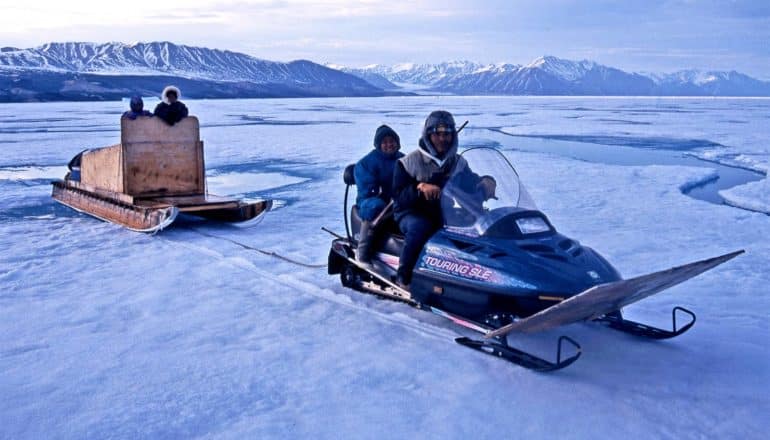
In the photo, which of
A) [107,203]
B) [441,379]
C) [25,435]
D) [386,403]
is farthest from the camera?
[107,203]

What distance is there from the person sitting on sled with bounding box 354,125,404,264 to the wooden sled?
317 cm

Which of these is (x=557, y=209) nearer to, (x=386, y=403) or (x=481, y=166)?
(x=481, y=166)

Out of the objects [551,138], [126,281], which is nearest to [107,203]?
[126,281]

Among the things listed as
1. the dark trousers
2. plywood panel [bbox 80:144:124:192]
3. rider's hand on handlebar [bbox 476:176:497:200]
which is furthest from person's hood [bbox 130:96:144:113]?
rider's hand on handlebar [bbox 476:176:497:200]

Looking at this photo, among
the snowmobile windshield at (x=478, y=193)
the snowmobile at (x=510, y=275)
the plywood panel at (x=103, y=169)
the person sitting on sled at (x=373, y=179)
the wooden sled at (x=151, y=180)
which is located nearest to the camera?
the snowmobile at (x=510, y=275)

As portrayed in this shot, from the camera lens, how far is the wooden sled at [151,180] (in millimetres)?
7789

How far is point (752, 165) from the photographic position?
1436 centimetres

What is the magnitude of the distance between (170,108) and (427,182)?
15.9 ft

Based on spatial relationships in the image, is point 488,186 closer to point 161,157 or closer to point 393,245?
point 393,245

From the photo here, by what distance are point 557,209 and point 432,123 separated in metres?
4.96

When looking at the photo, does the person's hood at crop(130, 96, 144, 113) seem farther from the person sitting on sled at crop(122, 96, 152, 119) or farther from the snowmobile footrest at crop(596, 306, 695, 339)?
the snowmobile footrest at crop(596, 306, 695, 339)

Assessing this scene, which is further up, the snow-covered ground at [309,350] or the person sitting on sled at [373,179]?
the person sitting on sled at [373,179]

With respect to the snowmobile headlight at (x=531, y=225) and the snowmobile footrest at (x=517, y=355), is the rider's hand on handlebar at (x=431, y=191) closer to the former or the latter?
the snowmobile headlight at (x=531, y=225)

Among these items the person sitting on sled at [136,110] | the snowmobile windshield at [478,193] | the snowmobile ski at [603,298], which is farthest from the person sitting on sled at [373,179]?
the person sitting on sled at [136,110]
